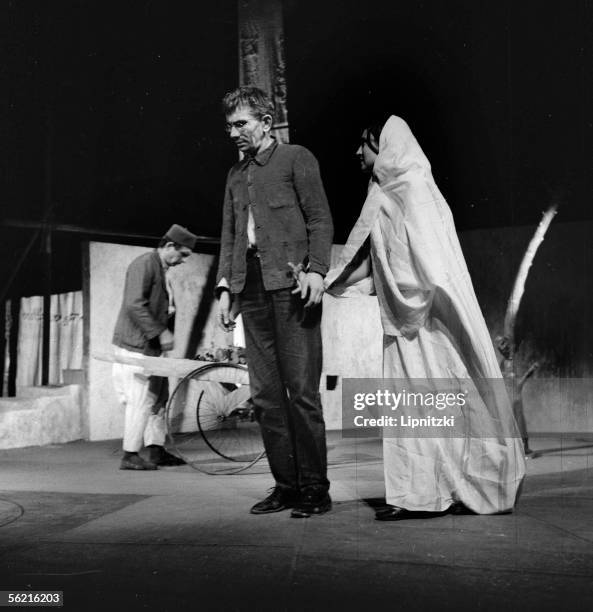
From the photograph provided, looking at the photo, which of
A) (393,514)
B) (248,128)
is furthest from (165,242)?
(393,514)

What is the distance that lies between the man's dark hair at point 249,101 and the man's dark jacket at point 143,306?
6.23 feet

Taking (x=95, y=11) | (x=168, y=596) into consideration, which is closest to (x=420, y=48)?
(x=95, y=11)

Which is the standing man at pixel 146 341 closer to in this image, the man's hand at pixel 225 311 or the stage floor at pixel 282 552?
the stage floor at pixel 282 552

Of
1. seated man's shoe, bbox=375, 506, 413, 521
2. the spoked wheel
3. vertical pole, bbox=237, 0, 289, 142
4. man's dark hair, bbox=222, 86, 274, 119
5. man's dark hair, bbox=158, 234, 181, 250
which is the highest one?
vertical pole, bbox=237, 0, 289, 142

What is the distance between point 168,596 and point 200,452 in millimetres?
3541

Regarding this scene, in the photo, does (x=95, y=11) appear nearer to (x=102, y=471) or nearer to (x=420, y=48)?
(x=420, y=48)

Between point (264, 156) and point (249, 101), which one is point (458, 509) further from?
point (249, 101)

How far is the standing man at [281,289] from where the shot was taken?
3229 millimetres

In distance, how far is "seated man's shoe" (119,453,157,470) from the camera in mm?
5023

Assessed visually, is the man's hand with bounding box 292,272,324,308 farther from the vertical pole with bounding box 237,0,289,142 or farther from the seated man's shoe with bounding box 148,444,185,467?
the seated man's shoe with bounding box 148,444,185,467

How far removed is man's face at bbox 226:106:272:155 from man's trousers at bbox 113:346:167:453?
7.10 feet

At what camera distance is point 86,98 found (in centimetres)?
651

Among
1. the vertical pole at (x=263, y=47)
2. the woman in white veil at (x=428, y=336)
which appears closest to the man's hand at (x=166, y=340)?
the vertical pole at (x=263, y=47)
